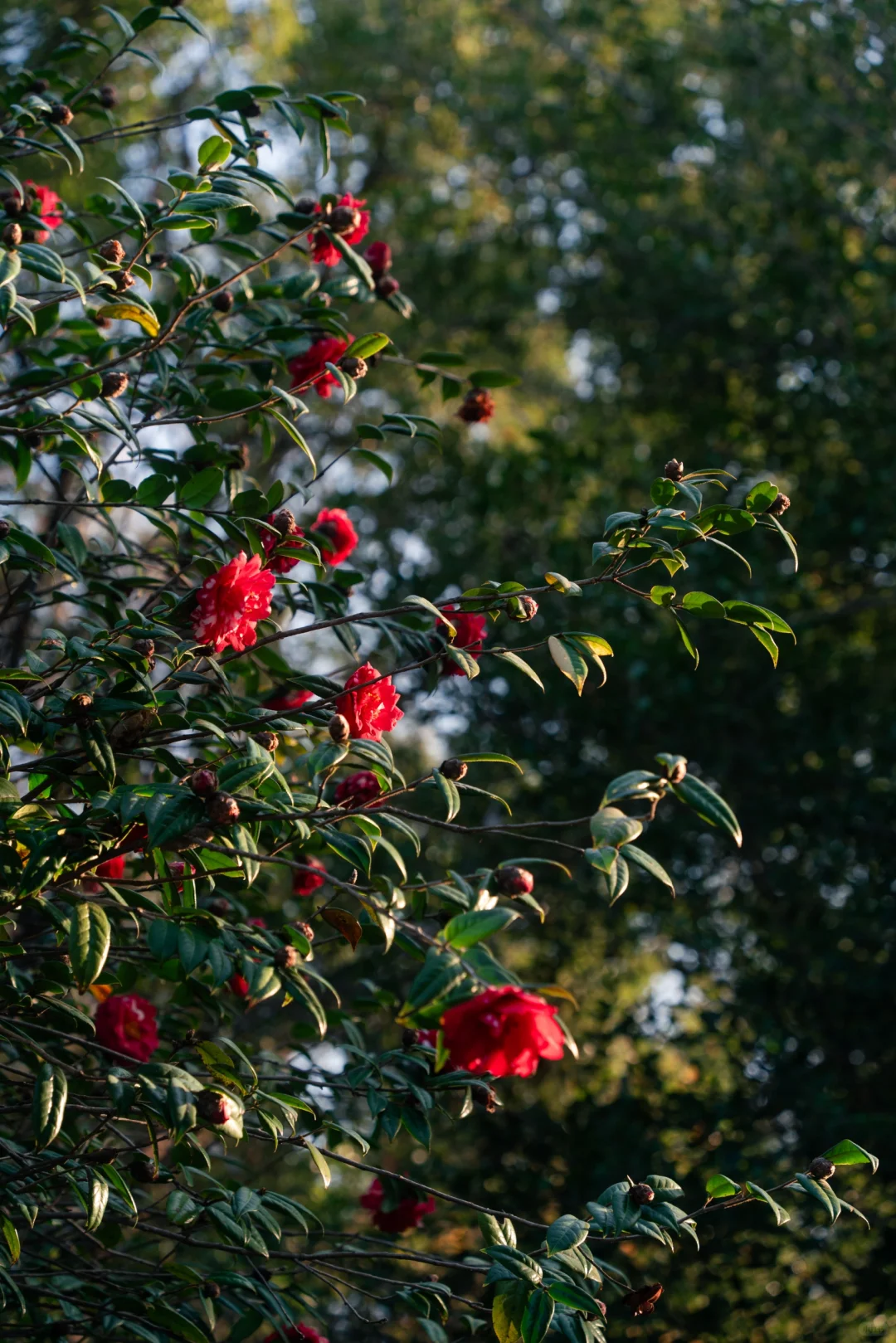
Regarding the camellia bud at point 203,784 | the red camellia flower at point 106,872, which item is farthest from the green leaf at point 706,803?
the red camellia flower at point 106,872

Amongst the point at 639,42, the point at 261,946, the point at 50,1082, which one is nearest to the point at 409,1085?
the point at 261,946

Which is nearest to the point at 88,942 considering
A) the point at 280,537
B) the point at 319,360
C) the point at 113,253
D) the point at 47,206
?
the point at 280,537

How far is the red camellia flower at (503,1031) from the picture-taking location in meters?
1.06

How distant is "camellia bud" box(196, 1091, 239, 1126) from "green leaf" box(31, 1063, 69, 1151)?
0.49 ft

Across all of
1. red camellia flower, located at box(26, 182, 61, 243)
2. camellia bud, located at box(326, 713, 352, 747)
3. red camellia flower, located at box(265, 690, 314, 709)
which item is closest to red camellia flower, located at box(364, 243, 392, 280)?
red camellia flower, located at box(26, 182, 61, 243)

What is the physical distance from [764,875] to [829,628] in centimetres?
107

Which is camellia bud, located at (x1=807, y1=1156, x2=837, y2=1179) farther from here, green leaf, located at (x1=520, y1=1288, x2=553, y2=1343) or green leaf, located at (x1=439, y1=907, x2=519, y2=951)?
green leaf, located at (x1=439, y1=907, x2=519, y2=951)

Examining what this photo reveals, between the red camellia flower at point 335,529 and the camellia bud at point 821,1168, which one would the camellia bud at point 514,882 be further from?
the red camellia flower at point 335,529

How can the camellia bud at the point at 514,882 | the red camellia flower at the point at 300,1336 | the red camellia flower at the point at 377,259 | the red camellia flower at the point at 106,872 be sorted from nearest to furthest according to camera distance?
the camellia bud at the point at 514,882 → the red camellia flower at the point at 106,872 → the red camellia flower at the point at 300,1336 → the red camellia flower at the point at 377,259

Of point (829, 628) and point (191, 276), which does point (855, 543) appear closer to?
point (829, 628)

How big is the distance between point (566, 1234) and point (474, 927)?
54cm

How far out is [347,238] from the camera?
201cm

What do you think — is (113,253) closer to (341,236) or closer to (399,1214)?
(341,236)

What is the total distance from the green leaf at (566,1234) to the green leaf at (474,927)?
51cm
